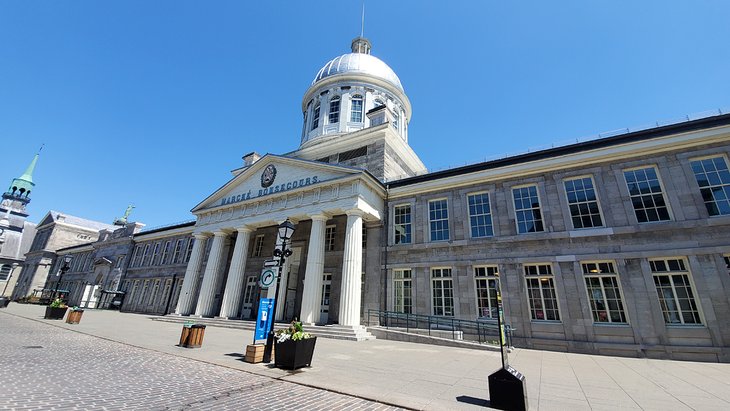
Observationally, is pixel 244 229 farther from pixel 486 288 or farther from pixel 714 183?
pixel 714 183

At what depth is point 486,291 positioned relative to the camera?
1567cm

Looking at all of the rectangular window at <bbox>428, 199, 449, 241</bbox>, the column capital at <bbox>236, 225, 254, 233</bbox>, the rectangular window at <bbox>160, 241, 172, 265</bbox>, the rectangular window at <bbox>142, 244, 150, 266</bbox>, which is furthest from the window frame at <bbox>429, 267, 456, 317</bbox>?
the rectangular window at <bbox>142, 244, 150, 266</bbox>

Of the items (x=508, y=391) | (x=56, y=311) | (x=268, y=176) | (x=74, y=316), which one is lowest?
(x=508, y=391)

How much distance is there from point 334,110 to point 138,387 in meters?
32.4

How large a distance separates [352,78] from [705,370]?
3460 centimetres

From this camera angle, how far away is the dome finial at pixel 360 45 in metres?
42.8

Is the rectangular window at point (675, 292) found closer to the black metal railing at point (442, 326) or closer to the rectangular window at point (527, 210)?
the rectangular window at point (527, 210)

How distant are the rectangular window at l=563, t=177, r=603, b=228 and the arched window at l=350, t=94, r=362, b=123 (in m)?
22.9

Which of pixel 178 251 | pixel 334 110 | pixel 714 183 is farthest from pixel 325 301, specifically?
pixel 334 110

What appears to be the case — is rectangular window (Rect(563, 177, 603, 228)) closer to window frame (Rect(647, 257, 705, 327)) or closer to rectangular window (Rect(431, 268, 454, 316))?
window frame (Rect(647, 257, 705, 327))

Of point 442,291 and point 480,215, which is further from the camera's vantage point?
point 480,215

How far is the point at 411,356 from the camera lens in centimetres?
1055

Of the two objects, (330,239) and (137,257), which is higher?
(137,257)

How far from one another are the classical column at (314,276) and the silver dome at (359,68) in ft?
76.3
